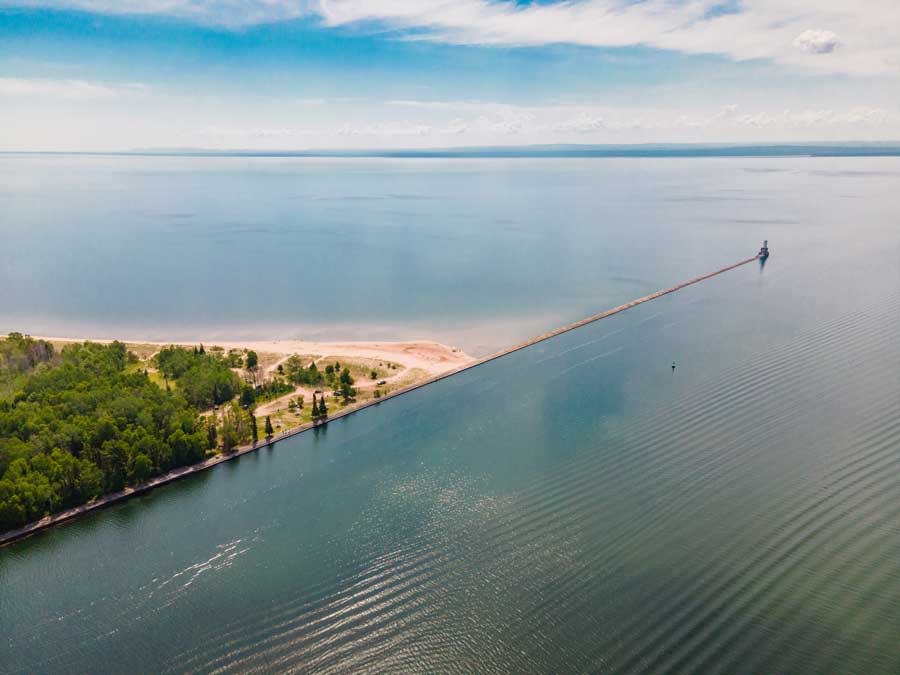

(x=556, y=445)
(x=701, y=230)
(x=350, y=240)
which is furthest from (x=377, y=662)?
(x=701, y=230)

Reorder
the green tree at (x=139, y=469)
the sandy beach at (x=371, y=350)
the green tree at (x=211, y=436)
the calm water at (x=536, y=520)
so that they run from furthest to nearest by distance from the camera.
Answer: the sandy beach at (x=371, y=350) → the green tree at (x=211, y=436) → the green tree at (x=139, y=469) → the calm water at (x=536, y=520)

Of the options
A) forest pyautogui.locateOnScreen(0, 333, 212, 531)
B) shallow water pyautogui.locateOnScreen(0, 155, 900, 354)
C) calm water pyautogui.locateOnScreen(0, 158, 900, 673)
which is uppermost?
shallow water pyautogui.locateOnScreen(0, 155, 900, 354)

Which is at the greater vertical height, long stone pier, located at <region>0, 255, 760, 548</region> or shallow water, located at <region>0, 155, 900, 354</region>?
shallow water, located at <region>0, 155, 900, 354</region>

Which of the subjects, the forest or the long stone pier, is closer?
the long stone pier

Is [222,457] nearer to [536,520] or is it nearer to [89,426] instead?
[89,426]

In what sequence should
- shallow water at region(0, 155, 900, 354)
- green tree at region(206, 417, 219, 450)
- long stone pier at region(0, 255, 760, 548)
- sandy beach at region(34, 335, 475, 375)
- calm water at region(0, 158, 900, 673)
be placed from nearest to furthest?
calm water at region(0, 158, 900, 673) < long stone pier at region(0, 255, 760, 548) < green tree at region(206, 417, 219, 450) < sandy beach at region(34, 335, 475, 375) < shallow water at region(0, 155, 900, 354)

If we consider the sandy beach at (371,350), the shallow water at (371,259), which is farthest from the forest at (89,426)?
the shallow water at (371,259)

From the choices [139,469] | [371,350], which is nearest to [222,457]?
[139,469]

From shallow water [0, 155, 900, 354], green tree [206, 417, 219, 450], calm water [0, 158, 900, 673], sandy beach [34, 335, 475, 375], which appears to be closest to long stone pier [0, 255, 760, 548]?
calm water [0, 158, 900, 673]

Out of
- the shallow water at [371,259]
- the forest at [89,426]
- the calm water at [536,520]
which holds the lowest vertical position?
the calm water at [536,520]

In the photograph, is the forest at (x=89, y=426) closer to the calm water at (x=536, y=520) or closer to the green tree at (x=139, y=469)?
the green tree at (x=139, y=469)

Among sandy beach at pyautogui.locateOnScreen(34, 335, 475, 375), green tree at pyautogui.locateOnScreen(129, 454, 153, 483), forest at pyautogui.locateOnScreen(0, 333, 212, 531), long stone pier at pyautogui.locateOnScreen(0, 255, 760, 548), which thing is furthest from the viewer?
sandy beach at pyautogui.locateOnScreen(34, 335, 475, 375)

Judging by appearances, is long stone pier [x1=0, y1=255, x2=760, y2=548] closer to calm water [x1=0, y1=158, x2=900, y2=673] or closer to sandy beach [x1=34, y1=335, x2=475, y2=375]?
calm water [x1=0, y1=158, x2=900, y2=673]
